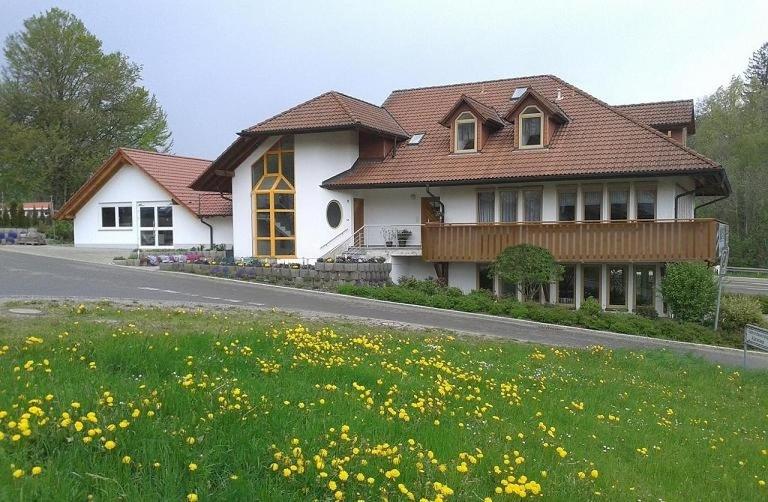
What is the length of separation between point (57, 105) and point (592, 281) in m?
42.9

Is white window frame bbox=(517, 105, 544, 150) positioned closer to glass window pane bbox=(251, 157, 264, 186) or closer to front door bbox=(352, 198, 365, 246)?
front door bbox=(352, 198, 365, 246)

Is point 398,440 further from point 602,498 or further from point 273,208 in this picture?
point 273,208

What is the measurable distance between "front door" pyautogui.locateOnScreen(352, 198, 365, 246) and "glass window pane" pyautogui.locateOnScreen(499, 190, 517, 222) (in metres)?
5.68

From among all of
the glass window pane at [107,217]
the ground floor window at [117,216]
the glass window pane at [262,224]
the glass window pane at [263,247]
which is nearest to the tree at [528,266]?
the glass window pane at [263,247]

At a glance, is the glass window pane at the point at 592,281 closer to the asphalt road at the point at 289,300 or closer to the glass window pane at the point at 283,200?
the asphalt road at the point at 289,300

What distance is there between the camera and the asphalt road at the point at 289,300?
15.3 meters

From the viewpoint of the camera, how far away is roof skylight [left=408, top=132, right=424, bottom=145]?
27.6m

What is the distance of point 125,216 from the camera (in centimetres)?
3556

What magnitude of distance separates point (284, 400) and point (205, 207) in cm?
2848

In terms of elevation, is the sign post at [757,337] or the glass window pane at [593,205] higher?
the glass window pane at [593,205]

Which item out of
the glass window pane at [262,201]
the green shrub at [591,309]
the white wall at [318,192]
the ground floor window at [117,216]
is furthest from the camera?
the ground floor window at [117,216]

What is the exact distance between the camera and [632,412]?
315 inches

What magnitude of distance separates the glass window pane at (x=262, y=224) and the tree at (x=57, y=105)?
99.8 ft

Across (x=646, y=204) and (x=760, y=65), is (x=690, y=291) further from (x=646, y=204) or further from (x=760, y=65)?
(x=760, y=65)
